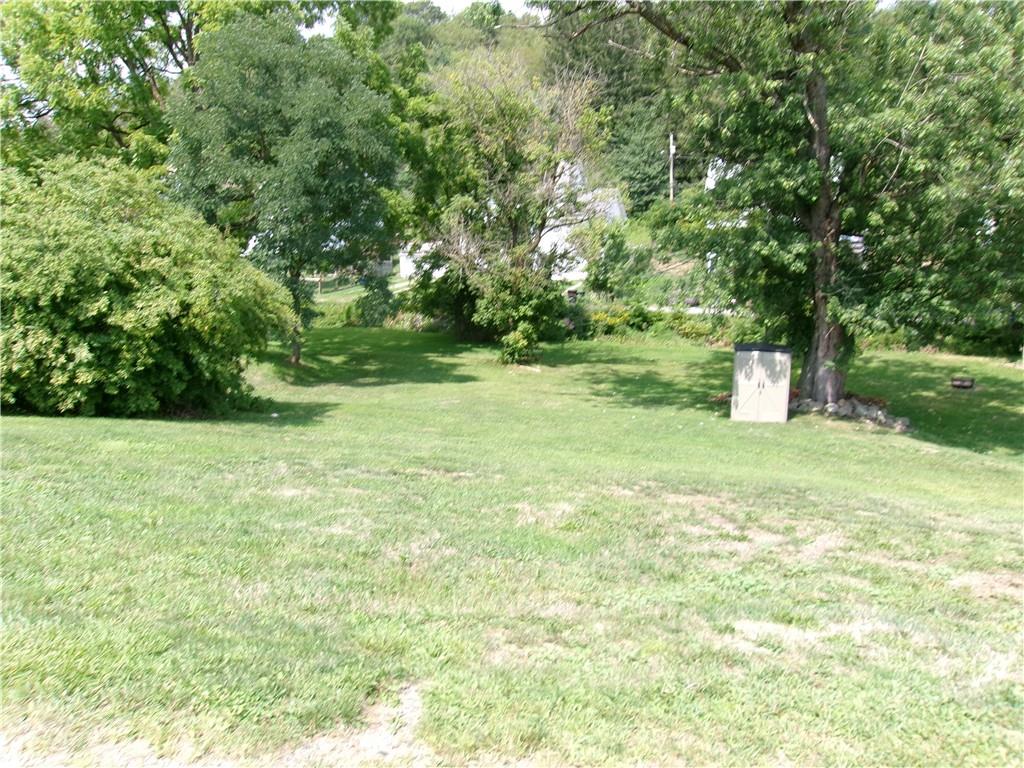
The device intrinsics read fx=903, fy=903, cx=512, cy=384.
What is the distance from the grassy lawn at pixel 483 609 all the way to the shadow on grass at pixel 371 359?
41.6 ft

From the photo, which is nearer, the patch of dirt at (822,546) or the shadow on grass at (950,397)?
the patch of dirt at (822,546)

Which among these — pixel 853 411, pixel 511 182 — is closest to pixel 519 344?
pixel 511 182

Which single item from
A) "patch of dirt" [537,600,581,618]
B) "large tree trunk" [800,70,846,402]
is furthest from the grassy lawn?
"large tree trunk" [800,70,846,402]

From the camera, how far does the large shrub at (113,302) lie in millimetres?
11523

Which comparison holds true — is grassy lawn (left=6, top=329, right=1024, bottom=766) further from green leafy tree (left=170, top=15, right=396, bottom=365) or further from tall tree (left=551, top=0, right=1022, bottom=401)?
green leafy tree (left=170, top=15, right=396, bottom=365)

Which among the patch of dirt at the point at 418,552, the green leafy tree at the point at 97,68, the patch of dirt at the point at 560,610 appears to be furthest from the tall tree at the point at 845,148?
the green leafy tree at the point at 97,68

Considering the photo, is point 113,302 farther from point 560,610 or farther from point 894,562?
point 894,562

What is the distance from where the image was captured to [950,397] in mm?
20766

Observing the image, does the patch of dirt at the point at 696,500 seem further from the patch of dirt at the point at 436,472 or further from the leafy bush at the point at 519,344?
A: the leafy bush at the point at 519,344

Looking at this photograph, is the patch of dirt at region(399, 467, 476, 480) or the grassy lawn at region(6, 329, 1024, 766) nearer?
the grassy lawn at region(6, 329, 1024, 766)

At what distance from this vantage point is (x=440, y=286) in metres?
30.5

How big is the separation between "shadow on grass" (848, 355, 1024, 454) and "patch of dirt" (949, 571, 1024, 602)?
34.2 ft

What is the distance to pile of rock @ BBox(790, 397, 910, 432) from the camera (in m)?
17.1

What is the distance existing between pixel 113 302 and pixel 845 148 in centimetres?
1203
